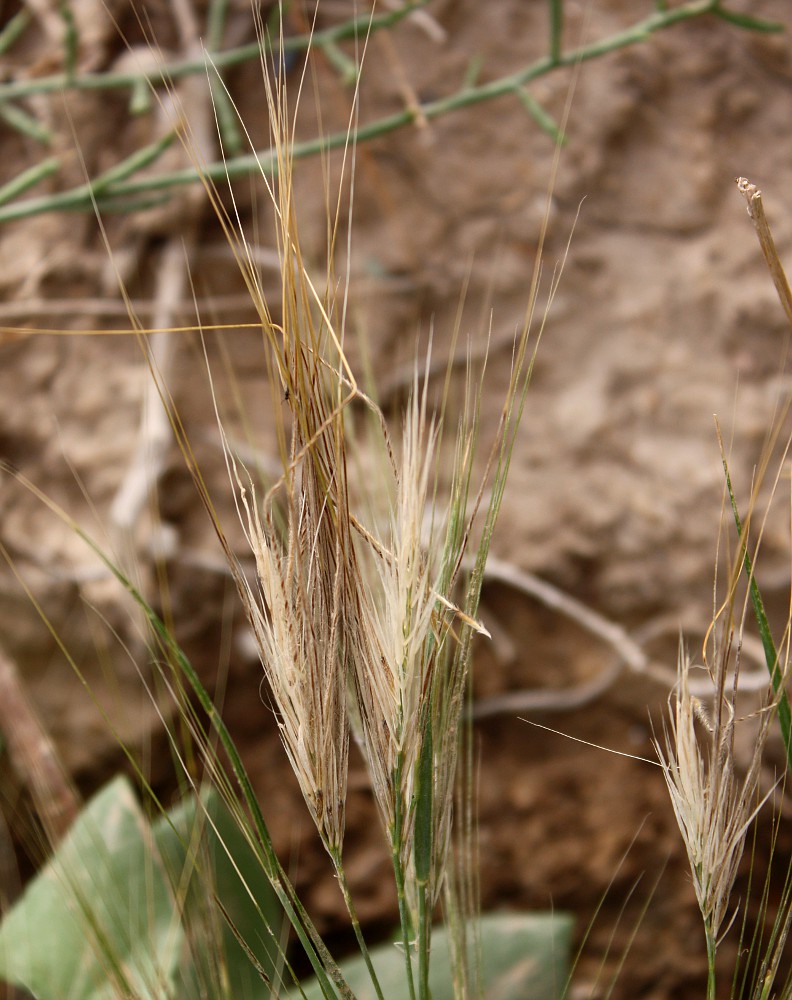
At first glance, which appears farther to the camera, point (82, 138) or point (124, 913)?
point (82, 138)

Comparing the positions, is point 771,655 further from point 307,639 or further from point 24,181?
point 24,181

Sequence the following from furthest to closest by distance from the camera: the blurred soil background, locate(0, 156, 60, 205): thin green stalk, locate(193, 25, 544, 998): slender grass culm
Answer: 1. the blurred soil background
2. locate(0, 156, 60, 205): thin green stalk
3. locate(193, 25, 544, 998): slender grass culm

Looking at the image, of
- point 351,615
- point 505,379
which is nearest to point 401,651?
point 351,615

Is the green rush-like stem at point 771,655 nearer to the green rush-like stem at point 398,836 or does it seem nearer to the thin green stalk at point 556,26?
the green rush-like stem at point 398,836

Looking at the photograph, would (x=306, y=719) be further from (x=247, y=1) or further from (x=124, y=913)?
(x=247, y=1)

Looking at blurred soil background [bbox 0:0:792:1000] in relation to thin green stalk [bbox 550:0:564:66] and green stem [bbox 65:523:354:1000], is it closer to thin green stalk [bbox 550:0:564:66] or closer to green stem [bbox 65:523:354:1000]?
thin green stalk [bbox 550:0:564:66]

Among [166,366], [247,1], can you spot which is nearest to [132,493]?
[166,366]

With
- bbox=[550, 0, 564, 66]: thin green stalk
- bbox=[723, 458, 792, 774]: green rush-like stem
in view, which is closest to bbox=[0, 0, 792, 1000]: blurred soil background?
bbox=[550, 0, 564, 66]: thin green stalk
